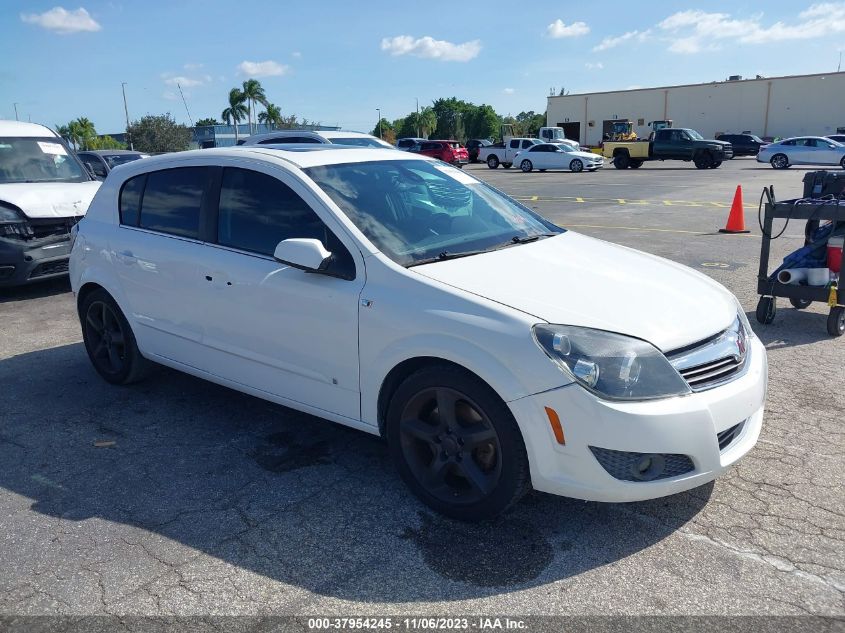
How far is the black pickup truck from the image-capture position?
1384 inches

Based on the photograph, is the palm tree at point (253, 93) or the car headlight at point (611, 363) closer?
the car headlight at point (611, 363)

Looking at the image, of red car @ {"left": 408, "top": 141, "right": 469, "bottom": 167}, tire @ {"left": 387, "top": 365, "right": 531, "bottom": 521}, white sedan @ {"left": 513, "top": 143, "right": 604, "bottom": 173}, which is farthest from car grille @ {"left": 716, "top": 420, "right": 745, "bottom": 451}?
red car @ {"left": 408, "top": 141, "right": 469, "bottom": 167}

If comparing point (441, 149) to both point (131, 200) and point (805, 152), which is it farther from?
point (131, 200)

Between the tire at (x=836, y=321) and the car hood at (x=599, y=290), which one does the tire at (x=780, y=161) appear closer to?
the tire at (x=836, y=321)

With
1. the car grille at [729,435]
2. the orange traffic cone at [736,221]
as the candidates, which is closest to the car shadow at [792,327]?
the car grille at [729,435]

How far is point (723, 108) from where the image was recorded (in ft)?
213

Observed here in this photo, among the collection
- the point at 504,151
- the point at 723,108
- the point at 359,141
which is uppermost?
the point at 723,108

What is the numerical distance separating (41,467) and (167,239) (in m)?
1.56

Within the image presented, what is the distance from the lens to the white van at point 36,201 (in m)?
8.31

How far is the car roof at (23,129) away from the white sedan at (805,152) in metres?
33.5

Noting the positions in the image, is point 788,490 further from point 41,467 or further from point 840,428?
point 41,467

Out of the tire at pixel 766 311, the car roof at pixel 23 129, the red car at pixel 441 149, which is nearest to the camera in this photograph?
the tire at pixel 766 311

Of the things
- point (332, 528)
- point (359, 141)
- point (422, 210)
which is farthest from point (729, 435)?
point (359, 141)

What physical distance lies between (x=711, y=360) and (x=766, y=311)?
3980 mm
